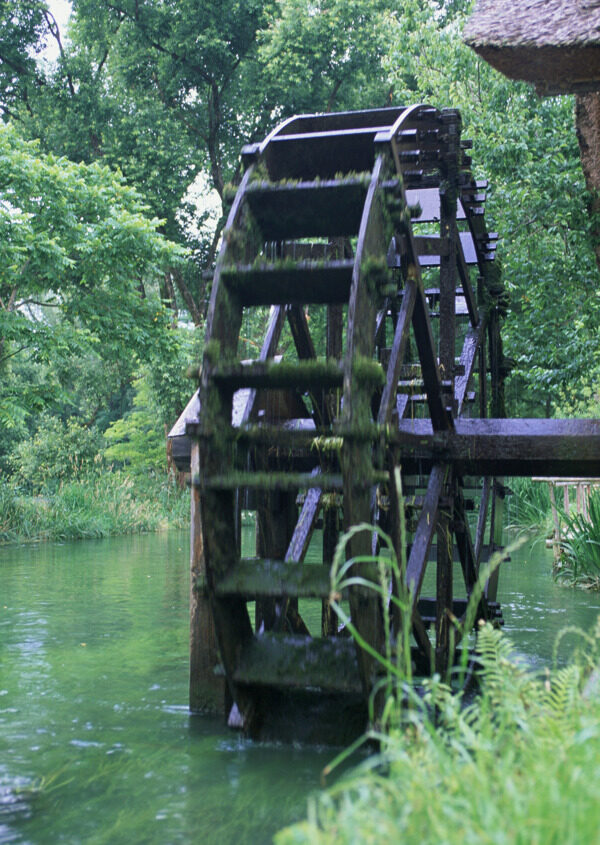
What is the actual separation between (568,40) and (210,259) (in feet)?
60.5

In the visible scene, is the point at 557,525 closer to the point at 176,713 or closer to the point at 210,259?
the point at 176,713

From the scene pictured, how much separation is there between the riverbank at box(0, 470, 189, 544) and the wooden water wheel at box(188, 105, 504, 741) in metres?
10.5

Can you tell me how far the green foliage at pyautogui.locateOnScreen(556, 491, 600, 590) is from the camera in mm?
10315

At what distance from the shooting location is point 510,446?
18.6 feet

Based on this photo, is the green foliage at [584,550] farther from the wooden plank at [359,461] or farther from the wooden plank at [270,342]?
the wooden plank at [359,461]

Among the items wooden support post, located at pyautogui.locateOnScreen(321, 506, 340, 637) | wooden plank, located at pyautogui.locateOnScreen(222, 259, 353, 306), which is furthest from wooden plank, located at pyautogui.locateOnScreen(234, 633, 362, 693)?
wooden plank, located at pyautogui.locateOnScreen(222, 259, 353, 306)

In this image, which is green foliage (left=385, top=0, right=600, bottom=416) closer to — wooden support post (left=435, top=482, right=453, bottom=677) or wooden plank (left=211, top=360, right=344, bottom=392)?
wooden support post (left=435, top=482, right=453, bottom=677)

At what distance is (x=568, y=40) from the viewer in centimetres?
469

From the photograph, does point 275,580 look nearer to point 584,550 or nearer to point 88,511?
point 584,550

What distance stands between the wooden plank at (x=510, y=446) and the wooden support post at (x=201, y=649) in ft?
4.26

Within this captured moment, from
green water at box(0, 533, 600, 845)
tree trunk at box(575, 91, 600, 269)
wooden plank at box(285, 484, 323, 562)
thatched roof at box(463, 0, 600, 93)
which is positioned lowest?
green water at box(0, 533, 600, 845)

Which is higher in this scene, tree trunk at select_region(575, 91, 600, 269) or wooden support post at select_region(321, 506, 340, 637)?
tree trunk at select_region(575, 91, 600, 269)

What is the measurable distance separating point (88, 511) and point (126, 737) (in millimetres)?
12647

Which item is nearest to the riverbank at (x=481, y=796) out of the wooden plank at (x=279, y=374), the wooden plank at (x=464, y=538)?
the wooden plank at (x=279, y=374)
